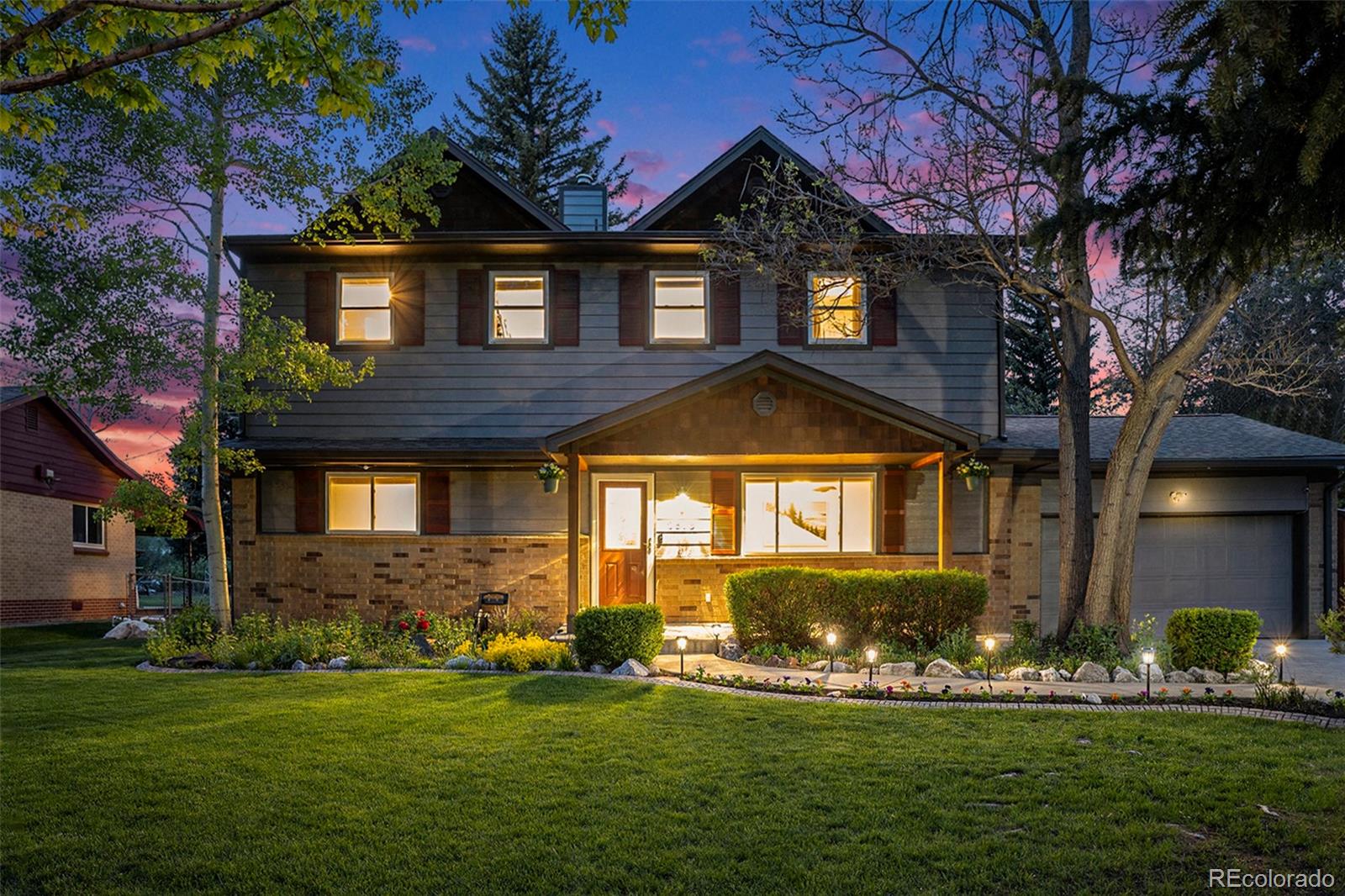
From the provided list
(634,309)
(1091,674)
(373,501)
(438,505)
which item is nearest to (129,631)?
(373,501)

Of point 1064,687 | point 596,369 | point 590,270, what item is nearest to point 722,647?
point 1064,687

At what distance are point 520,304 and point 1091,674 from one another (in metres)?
9.50

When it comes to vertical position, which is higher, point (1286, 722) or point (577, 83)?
point (577, 83)

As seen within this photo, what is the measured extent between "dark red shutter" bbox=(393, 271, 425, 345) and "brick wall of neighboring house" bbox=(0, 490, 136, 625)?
10.6m

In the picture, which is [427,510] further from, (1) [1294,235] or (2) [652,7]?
(1) [1294,235]

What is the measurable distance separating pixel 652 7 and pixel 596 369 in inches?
208

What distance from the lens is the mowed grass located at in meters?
4.15

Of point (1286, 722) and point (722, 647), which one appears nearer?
point (1286, 722)

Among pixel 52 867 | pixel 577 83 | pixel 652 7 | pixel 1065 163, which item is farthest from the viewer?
pixel 577 83

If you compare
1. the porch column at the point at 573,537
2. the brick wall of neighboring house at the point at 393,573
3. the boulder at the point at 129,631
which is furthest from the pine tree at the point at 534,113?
the porch column at the point at 573,537

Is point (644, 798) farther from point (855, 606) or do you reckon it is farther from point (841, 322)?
point (841, 322)

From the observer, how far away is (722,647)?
10.8 metres

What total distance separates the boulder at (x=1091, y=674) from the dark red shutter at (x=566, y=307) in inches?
328

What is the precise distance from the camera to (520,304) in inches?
546
